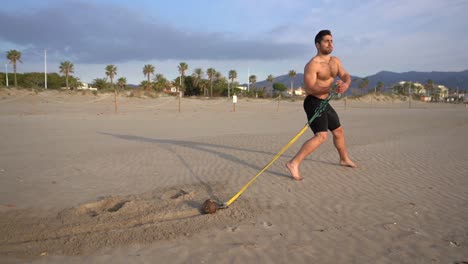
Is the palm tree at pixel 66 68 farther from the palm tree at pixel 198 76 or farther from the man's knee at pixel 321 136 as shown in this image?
the man's knee at pixel 321 136

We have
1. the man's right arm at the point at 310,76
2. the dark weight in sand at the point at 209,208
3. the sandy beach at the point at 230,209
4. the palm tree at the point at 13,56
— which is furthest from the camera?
the palm tree at the point at 13,56

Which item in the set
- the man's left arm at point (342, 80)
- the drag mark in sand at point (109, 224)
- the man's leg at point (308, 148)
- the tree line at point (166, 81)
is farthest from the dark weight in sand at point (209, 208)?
the tree line at point (166, 81)

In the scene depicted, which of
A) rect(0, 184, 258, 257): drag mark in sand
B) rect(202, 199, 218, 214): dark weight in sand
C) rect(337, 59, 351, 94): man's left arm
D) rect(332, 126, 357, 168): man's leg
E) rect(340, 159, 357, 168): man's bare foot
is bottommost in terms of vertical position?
rect(0, 184, 258, 257): drag mark in sand

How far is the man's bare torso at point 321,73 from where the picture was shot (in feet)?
14.4

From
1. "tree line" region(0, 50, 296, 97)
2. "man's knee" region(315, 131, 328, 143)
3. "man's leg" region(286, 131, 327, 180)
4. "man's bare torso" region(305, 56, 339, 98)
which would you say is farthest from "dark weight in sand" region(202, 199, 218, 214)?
"tree line" region(0, 50, 296, 97)

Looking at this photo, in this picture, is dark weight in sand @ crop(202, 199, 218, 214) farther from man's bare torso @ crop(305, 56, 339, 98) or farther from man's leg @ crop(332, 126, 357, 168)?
man's leg @ crop(332, 126, 357, 168)

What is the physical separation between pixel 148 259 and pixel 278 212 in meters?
1.49

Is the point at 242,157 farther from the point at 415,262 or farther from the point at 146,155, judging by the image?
the point at 415,262

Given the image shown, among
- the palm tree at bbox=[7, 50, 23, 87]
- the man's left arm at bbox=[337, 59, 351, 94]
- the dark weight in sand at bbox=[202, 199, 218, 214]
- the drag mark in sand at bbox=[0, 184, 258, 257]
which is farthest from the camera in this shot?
the palm tree at bbox=[7, 50, 23, 87]

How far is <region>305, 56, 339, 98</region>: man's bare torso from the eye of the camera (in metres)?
4.39

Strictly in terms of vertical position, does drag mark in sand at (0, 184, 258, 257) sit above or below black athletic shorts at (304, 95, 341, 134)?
below

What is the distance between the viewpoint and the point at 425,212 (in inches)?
131

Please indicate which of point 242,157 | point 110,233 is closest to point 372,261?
point 110,233

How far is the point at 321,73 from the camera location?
441 cm
